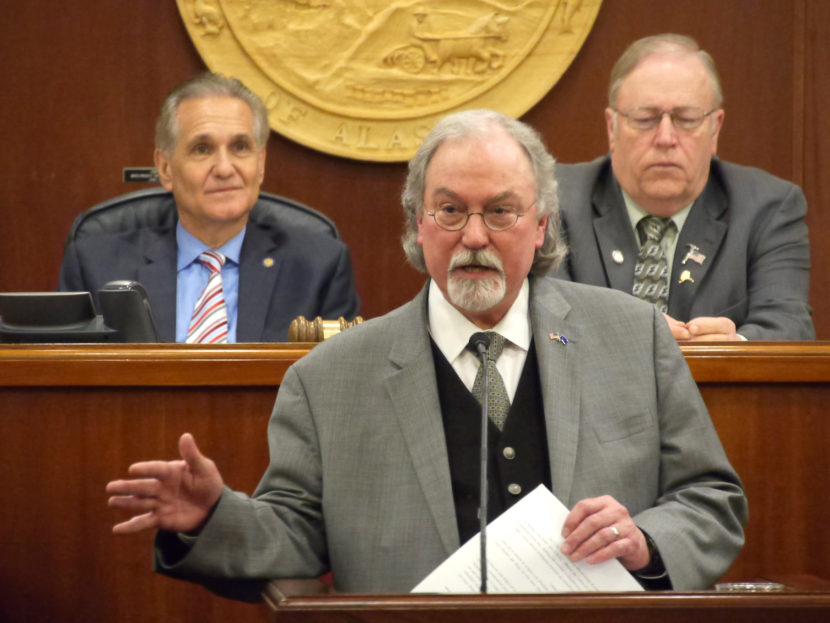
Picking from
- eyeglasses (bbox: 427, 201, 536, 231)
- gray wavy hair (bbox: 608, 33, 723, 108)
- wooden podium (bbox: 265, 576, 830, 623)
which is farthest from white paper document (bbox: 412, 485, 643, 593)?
gray wavy hair (bbox: 608, 33, 723, 108)

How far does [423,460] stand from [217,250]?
177 centimetres

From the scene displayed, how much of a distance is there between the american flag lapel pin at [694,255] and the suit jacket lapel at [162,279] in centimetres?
142

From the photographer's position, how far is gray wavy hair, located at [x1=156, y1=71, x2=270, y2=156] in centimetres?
364

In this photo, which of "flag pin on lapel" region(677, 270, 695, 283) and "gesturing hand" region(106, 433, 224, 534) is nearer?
"gesturing hand" region(106, 433, 224, 534)

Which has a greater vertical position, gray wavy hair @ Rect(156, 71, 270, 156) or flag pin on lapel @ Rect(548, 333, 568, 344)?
gray wavy hair @ Rect(156, 71, 270, 156)

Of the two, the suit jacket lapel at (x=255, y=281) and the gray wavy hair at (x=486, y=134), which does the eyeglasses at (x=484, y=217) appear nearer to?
the gray wavy hair at (x=486, y=134)

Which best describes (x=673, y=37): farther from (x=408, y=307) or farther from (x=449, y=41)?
(x=408, y=307)

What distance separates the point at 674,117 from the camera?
10.8 feet

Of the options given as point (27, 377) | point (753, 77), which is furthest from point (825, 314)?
point (27, 377)

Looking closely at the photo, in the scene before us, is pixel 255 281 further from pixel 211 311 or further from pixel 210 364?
pixel 210 364

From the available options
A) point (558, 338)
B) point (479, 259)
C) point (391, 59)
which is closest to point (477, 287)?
point (479, 259)

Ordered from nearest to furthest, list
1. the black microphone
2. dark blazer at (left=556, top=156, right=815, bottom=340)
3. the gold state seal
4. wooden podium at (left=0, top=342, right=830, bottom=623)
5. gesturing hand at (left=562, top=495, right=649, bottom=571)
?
the black microphone, gesturing hand at (left=562, top=495, right=649, bottom=571), wooden podium at (left=0, top=342, right=830, bottom=623), dark blazer at (left=556, top=156, right=815, bottom=340), the gold state seal

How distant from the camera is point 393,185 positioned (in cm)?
474

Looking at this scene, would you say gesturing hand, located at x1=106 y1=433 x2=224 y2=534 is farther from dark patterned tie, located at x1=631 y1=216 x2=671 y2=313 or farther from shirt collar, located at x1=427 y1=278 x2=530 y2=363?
dark patterned tie, located at x1=631 y1=216 x2=671 y2=313
